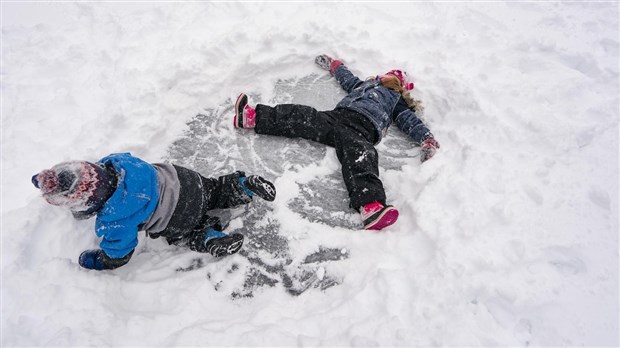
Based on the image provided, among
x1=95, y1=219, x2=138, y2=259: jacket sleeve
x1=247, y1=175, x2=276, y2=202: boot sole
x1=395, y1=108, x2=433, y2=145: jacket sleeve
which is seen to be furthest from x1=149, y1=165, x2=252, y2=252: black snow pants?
x1=395, y1=108, x2=433, y2=145: jacket sleeve

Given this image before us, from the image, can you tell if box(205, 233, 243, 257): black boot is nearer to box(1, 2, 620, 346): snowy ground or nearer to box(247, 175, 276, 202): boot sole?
box(1, 2, 620, 346): snowy ground

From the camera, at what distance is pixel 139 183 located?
2.06 meters

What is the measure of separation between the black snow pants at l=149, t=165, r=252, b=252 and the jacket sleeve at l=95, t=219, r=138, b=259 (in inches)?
9.4

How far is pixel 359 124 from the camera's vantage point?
3.20m

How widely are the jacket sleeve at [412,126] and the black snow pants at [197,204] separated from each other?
1.51 m

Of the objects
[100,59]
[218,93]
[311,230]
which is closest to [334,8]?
[218,93]

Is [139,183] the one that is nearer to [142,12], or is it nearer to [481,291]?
[481,291]

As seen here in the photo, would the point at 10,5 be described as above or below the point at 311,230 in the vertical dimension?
above

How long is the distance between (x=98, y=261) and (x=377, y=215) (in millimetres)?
1714

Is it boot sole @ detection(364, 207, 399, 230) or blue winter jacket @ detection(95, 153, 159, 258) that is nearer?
blue winter jacket @ detection(95, 153, 159, 258)

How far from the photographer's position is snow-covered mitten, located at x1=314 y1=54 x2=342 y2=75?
381 centimetres

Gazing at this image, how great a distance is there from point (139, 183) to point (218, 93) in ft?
5.44

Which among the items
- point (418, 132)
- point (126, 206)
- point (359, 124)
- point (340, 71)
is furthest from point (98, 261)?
point (340, 71)

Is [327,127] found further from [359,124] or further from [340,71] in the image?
[340,71]
